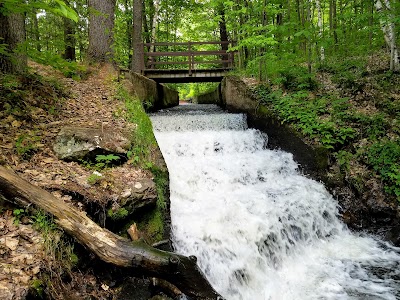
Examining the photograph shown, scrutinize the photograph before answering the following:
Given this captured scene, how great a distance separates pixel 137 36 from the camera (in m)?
11.6

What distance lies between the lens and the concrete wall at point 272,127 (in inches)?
269

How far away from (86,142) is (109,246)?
209cm

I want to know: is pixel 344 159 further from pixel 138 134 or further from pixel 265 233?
pixel 138 134

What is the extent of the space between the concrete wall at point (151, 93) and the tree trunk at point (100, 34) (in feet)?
3.13

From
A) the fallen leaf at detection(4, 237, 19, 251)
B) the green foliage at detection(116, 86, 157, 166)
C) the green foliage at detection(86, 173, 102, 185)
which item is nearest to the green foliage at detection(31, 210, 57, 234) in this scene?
the fallen leaf at detection(4, 237, 19, 251)

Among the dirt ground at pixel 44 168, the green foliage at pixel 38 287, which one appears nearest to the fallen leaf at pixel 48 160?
the dirt ground at pixel 44 168

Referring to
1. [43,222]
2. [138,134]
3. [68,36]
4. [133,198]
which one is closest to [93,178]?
[133,198]

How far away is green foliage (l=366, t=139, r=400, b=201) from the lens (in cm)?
582

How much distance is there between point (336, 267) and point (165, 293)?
2.94 metres

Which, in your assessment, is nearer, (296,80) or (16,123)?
(16,123)

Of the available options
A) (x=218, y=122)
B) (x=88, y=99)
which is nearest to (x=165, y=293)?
(x=88, y=99)

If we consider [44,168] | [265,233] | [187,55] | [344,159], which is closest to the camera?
[44,168]

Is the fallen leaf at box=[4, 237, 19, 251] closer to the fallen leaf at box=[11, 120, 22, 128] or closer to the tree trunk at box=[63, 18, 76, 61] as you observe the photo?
the fallen leaf at box=[11, 120, 22, 128]

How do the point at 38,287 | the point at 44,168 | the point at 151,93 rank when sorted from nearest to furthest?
the point at 38,287, the point at 44,168, the point at 151,93
